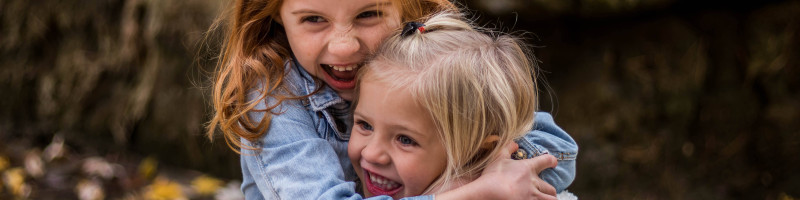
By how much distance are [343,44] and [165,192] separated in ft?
7.60

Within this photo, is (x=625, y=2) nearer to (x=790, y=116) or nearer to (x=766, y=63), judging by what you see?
(x=766, y=63)

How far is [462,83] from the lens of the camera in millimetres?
1630

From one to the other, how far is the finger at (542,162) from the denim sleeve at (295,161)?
0.35m

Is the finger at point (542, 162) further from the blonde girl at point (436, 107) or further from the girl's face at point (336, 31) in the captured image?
the girl's face at point (336, 31)

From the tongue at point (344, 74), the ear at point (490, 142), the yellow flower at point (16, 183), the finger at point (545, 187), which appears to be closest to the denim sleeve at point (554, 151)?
the finger at point (545, 187)

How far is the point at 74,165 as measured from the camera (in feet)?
13.1

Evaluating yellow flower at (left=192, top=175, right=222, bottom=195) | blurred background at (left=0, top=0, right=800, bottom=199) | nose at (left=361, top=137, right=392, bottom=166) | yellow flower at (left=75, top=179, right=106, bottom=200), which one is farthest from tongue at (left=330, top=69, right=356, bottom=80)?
yellow flower at (left=75, top=179, right=106, bottom=200)

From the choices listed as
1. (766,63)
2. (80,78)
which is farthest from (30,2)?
(766,63)

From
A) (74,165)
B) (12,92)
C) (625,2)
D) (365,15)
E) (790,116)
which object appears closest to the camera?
(365,15)

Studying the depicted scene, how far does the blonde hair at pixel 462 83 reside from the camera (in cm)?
163

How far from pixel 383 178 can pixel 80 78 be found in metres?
2.93

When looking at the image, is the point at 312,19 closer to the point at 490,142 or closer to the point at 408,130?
the point at 408,130

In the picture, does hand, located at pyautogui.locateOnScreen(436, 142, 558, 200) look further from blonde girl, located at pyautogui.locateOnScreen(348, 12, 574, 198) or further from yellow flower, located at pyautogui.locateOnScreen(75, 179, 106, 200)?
yellow flower, located at pyautogui.locateOnScreen(75, 179, 106, 200)

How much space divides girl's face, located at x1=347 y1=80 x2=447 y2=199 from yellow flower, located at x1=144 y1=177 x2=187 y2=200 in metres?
2.22
